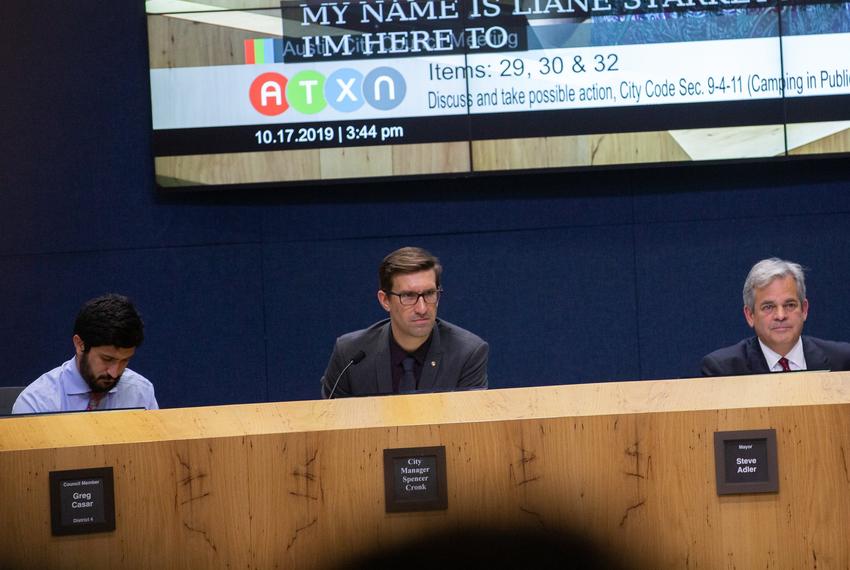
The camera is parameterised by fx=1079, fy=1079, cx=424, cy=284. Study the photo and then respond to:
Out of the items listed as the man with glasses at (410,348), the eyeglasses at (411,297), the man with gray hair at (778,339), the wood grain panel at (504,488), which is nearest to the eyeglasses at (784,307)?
the man with gray hair at (778,339)

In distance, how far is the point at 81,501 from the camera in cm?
161

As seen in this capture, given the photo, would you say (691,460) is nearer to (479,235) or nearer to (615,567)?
(615,567)

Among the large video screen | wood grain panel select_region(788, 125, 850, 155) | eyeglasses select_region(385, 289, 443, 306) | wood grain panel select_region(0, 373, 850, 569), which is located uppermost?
the large video screen

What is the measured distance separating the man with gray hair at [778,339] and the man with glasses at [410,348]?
2.18 ft

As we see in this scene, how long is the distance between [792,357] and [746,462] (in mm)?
1530

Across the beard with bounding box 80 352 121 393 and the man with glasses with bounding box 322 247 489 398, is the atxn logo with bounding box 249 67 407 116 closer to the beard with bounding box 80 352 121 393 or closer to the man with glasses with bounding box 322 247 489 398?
the man with glasses with bounding box 322 247 489 398

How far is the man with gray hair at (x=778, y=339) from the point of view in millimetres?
3006

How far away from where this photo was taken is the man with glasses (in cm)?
297

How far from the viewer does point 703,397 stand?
1.74 metres

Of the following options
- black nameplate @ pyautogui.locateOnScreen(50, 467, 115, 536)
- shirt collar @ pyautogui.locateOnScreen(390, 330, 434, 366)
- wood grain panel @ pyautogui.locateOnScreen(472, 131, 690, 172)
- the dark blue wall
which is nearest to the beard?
shirt collar @ pyautogui.locateOnScreen(390, 330, 434, 366)

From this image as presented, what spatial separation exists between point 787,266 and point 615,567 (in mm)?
1749

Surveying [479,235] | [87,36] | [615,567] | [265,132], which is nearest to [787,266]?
[479,235]

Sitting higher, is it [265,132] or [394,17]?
[394,17]

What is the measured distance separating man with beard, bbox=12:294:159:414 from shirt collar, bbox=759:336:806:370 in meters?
1.75
